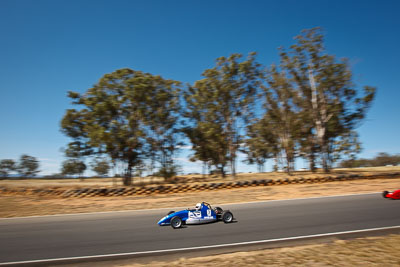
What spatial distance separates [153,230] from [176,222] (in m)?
0.75

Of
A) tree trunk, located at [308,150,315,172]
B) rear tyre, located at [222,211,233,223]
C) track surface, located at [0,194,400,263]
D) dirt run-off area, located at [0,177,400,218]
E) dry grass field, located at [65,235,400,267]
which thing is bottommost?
dirt run-off area, located at [0,177,400,218]

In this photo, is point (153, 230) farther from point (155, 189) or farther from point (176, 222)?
point (155, 189)

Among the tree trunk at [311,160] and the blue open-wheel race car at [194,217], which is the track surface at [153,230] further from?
the tree trunk at [311,160]

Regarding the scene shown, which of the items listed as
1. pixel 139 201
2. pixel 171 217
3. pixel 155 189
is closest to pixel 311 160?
pixel 155 189

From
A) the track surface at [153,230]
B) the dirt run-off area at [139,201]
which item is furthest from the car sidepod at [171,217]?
the dirt run-off area at [139,201]

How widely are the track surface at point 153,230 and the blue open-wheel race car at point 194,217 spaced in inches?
7.3

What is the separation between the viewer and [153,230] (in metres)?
6.99

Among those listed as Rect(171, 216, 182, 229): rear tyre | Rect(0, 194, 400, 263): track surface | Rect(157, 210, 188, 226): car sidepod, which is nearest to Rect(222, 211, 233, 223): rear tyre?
Rect(0, 194, 400, 263): track surface

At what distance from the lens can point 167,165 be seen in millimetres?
28484

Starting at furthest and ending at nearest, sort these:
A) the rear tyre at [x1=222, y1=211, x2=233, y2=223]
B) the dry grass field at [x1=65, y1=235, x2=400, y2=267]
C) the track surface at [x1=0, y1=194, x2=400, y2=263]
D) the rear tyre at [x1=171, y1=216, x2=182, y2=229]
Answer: the rear tyre at [x1=222, y1=211, x2=233, y2=223]
the rear tyre at [x1=171, y1=216, x2=182, y2=229]
the track surface at [x1=0, y1=194, x2=400, y2=263]
the dry grass field at [x1=65, y1=235, x2=400, y2=267]

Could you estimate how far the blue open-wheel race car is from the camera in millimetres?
7219

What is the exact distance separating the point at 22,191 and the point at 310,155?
117ft

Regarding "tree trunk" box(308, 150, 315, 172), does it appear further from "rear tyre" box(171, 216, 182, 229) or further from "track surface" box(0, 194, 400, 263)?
"rear tyre" box(171, 216, 182, 229)

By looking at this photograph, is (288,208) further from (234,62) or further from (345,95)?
(345,95)
